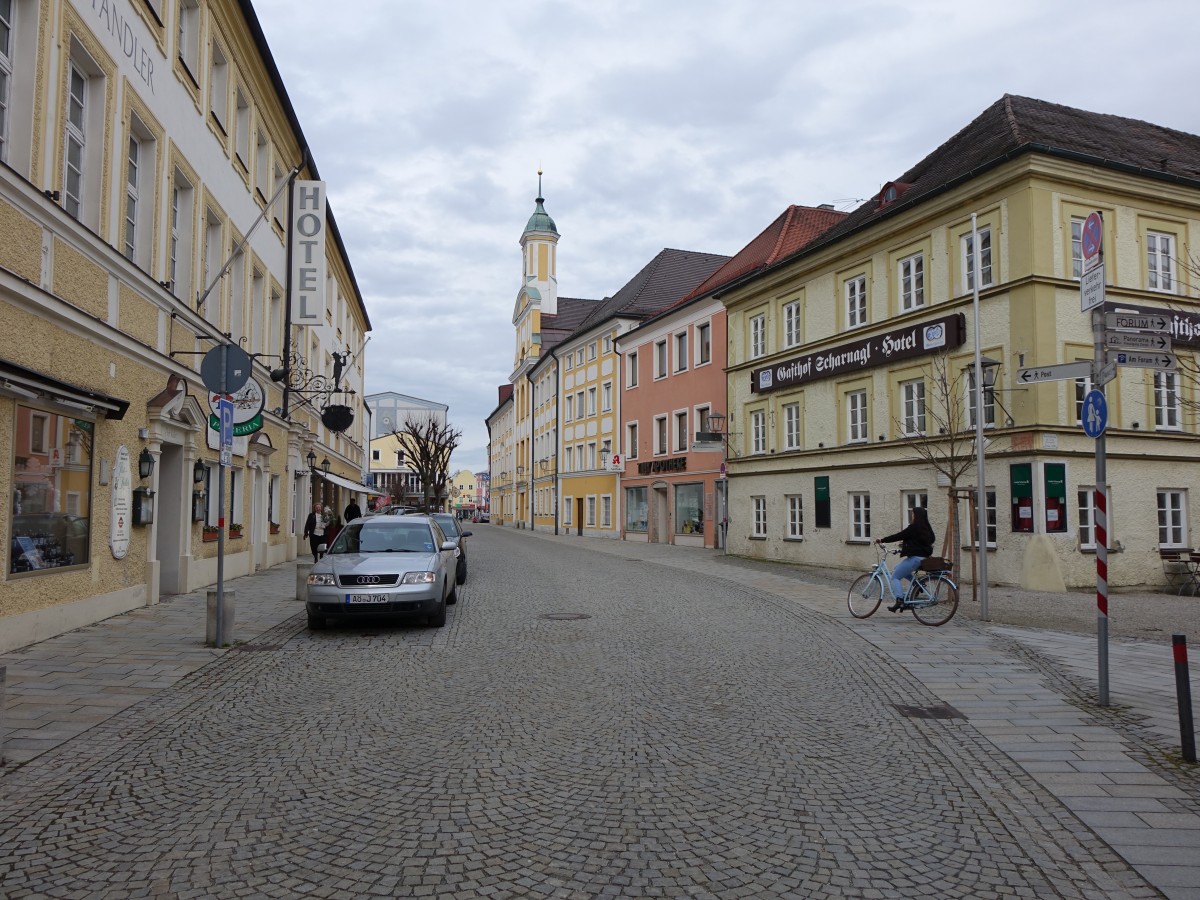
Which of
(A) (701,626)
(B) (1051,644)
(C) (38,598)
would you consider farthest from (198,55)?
(B) (1051,644)

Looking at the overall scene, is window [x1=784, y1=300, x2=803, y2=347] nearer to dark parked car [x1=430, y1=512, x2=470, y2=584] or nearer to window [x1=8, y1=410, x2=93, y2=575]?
dark parked car [x1=430, y1=512, x2=470, y2=584]

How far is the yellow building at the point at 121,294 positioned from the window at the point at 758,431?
1439 cm

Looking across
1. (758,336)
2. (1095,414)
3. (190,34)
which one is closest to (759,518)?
(758,336)

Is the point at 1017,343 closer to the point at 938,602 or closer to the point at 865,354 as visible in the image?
the point at 865,354

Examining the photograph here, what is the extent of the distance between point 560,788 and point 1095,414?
5.42m

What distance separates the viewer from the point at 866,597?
13.6 metres

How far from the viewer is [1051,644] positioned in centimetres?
1123

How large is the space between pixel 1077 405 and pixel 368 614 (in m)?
14.4

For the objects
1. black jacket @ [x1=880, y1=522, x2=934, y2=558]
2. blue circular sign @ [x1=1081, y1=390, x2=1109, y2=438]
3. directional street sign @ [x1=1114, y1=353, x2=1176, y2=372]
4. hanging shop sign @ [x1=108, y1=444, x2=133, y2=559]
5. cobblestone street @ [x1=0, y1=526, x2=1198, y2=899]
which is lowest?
cobblestone street @ [x1=0, y1=526, x2=1198, y2=899]

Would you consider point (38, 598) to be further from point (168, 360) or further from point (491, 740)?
point (491, 740)

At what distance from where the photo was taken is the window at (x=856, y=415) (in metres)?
23.8

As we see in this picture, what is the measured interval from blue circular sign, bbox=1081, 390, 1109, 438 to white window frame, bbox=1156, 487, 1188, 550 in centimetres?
1358

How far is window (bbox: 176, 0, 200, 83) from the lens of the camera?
15.8 meters

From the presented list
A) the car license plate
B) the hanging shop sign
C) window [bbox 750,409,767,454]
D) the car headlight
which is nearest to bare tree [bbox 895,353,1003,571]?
window [bbox 750,409,767,454]
